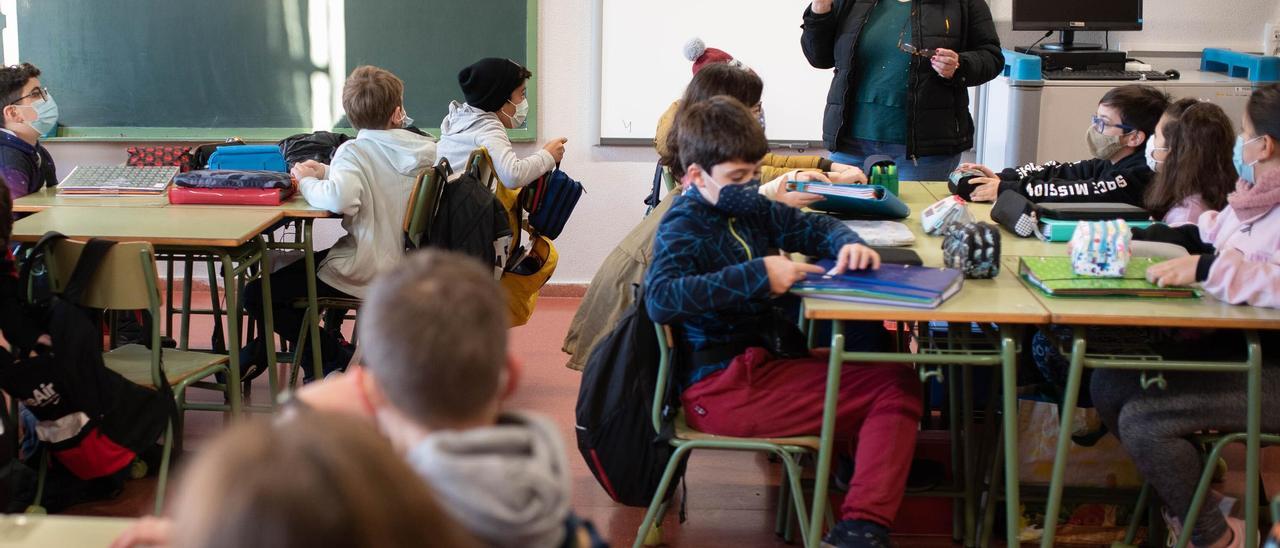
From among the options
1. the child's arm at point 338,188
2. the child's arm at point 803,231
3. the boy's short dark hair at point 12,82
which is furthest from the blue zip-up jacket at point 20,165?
the child's arm at point 803,231

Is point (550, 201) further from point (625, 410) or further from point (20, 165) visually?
point (20, 165)

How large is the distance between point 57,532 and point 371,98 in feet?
8.18

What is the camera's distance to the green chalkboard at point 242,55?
524cm

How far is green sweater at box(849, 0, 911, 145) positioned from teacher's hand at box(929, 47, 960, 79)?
0.15 m

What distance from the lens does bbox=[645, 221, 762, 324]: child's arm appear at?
2402mm

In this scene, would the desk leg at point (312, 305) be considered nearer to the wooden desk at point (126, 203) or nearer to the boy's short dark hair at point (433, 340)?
the wooden desk at point (126, 203)

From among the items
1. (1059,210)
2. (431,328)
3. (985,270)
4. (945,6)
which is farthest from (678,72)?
(431,328)

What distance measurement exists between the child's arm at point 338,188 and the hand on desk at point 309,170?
115mm

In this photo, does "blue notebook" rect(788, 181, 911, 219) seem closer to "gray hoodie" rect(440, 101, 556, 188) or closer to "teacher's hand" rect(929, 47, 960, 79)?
"teacher's hand" rect(929, 47, 960, 79)

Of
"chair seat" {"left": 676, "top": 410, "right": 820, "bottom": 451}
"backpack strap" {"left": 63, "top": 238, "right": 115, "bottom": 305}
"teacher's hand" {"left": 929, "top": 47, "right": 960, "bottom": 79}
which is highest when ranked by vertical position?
"teacher's hand" {"left": 929, "top": 47, "right": 960, "bottom": 79}

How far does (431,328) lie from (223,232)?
231cm

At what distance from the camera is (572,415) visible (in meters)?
3.97

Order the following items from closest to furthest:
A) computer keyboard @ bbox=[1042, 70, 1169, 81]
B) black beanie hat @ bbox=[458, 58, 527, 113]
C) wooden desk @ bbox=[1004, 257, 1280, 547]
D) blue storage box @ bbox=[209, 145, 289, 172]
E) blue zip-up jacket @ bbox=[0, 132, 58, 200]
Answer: wooden desk @ bbox=[1004, 257, 1280, 547], blue zip-up jacket @ bbox=[0, 132, 58, 200], black beanie hat @ bbox=[458, 58, 527, 113], blue storage box @ bbox=[209, 145, 289, 172], computer keyboard @ bbox=[1042, 70, 1169, 81]

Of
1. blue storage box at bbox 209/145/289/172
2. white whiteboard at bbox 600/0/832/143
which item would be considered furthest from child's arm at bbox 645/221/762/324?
white whiteboard at bbox 600/0/832/143
